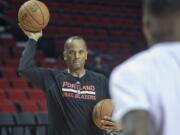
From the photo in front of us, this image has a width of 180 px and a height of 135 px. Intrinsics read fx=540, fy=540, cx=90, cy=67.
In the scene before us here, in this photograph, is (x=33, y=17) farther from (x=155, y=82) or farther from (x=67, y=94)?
(x=155, y=82)

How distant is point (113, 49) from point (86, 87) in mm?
10320

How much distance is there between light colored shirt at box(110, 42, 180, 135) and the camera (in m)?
1.43

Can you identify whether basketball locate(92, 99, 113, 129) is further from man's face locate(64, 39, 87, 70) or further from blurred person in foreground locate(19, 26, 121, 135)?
man's face locate(64, 39, 87, 70)

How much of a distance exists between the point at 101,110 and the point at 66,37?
33.6 feet

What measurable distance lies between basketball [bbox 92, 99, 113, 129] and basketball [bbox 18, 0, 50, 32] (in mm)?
822

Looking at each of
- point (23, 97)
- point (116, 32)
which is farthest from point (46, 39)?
point (23, 97)

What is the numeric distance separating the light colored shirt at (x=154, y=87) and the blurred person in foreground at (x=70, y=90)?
106 inches

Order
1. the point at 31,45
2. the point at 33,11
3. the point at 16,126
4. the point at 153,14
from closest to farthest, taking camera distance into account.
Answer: the point at 153,14 → the point at 31,45 → the point at 33,11 → the point at 16,126

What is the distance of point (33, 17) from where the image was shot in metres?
4.71

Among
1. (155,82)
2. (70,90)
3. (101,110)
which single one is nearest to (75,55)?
(70,90)

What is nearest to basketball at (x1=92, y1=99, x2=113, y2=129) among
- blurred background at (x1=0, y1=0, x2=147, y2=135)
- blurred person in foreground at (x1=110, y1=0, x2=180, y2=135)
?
blurred person in foreground at (x1=110, y1=0, x2=180, y2=135)

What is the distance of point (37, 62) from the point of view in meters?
12.3

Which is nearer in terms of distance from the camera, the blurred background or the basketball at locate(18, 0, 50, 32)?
the basketball at locate(18, 0, 50, 32)

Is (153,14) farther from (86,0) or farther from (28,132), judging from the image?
(86,0)
